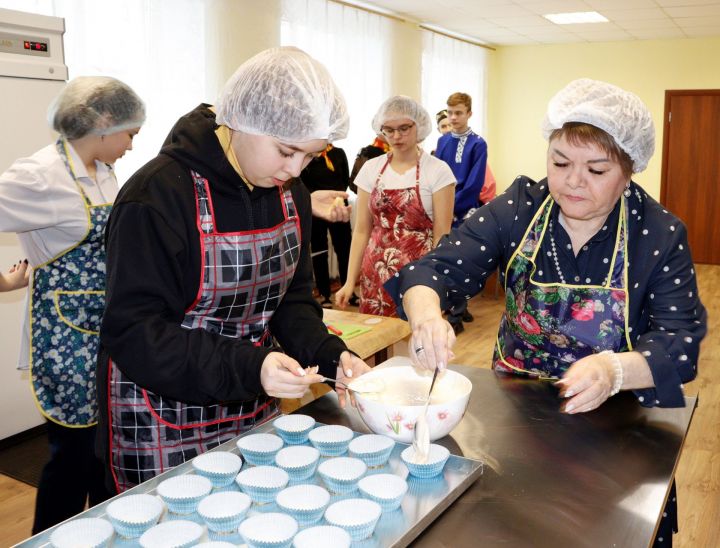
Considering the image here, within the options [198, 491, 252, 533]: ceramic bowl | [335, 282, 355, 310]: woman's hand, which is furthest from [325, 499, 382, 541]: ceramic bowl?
[335, 282, 355, 310]: woman's hand

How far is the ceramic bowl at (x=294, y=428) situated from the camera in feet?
3.81

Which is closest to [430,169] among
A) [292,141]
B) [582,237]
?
[582,237]

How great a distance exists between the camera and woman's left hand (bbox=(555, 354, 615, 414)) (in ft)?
4.09

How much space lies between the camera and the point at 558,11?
708cm

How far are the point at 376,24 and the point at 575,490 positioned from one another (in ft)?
21.6

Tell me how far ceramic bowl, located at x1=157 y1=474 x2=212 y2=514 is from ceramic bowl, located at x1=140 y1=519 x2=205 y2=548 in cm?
4

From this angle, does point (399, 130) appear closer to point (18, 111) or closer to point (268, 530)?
point (18, 111)

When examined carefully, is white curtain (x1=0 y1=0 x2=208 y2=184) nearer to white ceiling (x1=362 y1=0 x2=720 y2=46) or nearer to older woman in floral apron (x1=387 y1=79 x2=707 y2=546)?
white ceiling (x1=362 y1=0 x2=720 y2=46)

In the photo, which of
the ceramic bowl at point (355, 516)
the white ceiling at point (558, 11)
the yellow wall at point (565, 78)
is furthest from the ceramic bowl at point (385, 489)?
the yellow wall at point (565, 78)

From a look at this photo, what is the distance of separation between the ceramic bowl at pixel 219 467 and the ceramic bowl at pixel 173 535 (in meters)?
0.11

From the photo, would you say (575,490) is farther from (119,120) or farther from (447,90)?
(447,90)

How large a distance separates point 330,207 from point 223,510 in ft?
3.89

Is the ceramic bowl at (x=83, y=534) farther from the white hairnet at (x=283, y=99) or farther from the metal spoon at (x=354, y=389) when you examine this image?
the white hairnet at (x=283, y=99)

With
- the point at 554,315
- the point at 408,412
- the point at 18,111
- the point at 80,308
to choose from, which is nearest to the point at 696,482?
the point at 554,315
